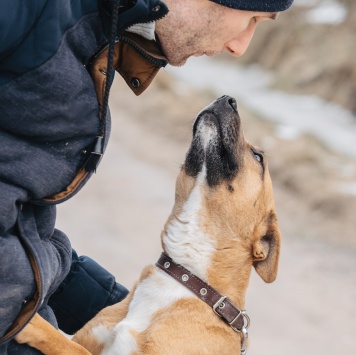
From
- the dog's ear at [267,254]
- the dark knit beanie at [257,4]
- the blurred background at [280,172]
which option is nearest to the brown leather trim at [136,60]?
the dark knit beanie at [257,4]

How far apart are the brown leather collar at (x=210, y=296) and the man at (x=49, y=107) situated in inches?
35.2

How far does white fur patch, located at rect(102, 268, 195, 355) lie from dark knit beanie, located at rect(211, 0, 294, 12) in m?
1.27

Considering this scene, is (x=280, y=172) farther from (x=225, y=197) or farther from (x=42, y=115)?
(x=42, y=115)

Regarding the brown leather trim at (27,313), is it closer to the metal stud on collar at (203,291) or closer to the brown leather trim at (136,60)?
the brown leather trim at (136,60)

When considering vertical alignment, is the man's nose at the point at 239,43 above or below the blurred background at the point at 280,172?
below

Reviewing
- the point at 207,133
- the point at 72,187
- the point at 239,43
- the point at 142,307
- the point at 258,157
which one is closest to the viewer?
the point at 72,187

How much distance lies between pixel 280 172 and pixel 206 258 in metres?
6.31

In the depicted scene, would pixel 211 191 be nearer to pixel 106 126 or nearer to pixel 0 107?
pixel 106 126

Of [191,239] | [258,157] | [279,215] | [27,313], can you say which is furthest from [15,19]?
[279,215]

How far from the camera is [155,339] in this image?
320 cm

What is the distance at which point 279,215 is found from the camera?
8.83 metres

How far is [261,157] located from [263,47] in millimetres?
13405

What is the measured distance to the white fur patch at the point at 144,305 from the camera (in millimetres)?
3225

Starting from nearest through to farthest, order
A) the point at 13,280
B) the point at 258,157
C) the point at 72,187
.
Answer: the point at 13,280, the point at 72,187, the point at 258,157
